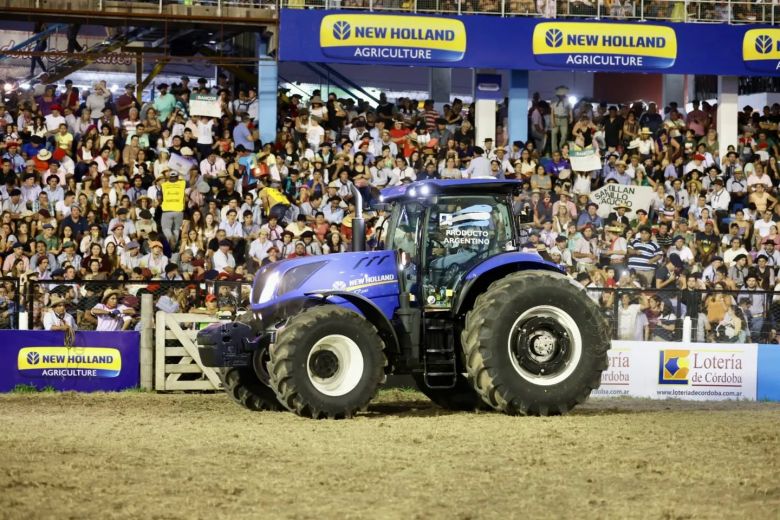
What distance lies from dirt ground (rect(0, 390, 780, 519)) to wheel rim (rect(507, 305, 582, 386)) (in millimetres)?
532

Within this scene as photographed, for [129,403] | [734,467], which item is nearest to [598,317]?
[734,467]

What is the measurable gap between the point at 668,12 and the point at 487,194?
14.5 m

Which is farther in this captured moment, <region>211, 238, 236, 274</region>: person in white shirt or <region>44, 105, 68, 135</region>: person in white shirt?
<region>44, 105, 68, 135</region>: person in white shirt

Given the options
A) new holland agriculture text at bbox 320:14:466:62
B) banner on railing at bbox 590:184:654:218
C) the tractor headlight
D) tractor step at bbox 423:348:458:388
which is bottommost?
tractor step at bbox 423:348:458:388

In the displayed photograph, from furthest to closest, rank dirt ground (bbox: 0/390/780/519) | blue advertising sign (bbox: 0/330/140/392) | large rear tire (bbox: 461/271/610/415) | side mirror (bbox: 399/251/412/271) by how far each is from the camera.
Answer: blue advertising sign (bbox: 0/330/140/392), side mirror (bbox: 399/251/412/271), large rear tire (bbox: 461/271/610/415), dirt ground (bbox: 0/390/780/519)

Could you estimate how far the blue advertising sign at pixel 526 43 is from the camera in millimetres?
25188

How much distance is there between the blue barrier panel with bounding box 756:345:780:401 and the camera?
61.1 feet

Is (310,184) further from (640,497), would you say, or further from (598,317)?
(640,497)

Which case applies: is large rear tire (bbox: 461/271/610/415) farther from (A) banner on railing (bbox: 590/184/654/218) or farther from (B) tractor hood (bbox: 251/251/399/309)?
(A) banner on railing (bbox: 590/184/654/218)

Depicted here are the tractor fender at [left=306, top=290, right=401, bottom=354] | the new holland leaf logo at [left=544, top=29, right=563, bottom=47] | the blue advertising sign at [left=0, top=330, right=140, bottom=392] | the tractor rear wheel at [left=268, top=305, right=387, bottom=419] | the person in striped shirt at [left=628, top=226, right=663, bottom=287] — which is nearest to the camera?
the tractor rear wheel at [left=268, top=305, right=387, bottom=419]

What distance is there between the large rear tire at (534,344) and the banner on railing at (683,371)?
16.3ft

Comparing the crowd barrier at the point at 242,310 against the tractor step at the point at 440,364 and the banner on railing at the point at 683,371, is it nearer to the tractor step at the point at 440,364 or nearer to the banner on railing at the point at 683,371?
the banner on railing at the point at 683,371

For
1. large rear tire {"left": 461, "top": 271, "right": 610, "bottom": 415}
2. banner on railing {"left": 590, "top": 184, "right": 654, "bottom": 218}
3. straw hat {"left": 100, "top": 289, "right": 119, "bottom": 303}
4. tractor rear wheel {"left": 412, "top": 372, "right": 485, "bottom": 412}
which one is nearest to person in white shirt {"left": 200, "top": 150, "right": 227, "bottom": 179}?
straw hat {"left": 100, "top": 289, "right": 119, "bottom": 303}

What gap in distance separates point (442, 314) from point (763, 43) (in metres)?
16.0
